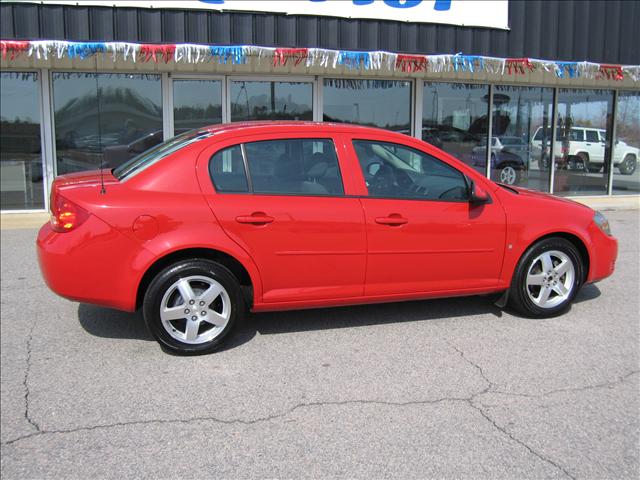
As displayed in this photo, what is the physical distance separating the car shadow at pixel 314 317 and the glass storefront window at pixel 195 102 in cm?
587

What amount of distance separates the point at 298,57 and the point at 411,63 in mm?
1933

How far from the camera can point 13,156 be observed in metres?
10.2

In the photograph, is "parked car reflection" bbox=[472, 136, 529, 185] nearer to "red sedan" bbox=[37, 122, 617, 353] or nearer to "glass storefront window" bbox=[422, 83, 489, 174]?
"glass storefront window" bbox=[422, 83, 489, 174]

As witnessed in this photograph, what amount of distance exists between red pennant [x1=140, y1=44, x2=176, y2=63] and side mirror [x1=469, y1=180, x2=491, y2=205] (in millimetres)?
5703

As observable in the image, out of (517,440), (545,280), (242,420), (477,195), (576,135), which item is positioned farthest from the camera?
(576,135)

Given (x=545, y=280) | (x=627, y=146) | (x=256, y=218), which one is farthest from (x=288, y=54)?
(x=627, y=146)

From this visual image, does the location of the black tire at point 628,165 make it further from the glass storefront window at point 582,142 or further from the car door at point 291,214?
the car door at point 291,214

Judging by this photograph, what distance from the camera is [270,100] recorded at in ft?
35.0

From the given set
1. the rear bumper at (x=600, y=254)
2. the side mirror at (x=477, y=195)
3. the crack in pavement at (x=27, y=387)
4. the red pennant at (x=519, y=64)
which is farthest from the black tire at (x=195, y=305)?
the red pennant at (x=519, y=64)

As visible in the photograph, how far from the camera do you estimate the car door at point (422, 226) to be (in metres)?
4.49

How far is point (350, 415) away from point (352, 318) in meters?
1.69

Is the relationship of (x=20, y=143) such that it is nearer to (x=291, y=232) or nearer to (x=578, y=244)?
(x=291, y=232)

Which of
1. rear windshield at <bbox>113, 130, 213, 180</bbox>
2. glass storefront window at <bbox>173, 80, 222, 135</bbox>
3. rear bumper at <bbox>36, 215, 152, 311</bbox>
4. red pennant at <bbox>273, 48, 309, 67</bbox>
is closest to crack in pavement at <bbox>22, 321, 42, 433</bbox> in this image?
rear bumper at <bbox>36, 215, 152, 311</bbox>

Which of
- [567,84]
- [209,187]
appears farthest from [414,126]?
[209,187]
